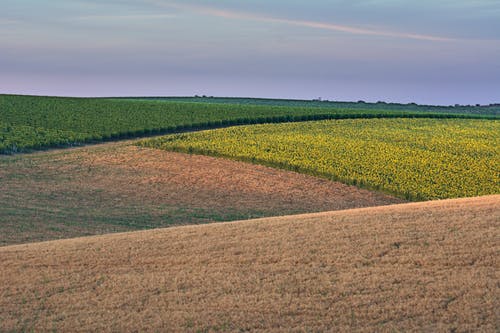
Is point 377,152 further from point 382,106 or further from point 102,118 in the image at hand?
point 382,106

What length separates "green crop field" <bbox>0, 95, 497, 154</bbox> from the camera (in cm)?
5050

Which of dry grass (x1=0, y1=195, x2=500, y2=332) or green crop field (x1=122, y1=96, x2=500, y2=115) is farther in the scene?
green crop field (x1=122, y1=96, x2=500, y2=115)

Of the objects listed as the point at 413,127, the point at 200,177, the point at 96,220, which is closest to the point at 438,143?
the point at 413,127

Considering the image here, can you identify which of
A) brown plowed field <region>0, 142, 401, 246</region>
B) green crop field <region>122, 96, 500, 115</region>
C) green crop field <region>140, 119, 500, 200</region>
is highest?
green crop field <region>122, 96, 500, 115</region>

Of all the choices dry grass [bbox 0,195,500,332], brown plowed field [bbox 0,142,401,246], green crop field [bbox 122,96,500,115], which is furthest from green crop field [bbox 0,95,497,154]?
dry grass [bbox 0,195,500,332]

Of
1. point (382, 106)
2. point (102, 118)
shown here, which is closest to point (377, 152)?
point (102, 118)

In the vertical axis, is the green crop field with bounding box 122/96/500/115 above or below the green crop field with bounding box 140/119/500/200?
above

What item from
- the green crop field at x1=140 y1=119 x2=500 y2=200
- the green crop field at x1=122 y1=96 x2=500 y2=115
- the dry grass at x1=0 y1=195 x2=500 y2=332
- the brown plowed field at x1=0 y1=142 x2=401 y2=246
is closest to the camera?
the dry grass at x1=0 y1=195 x2=500 y2=332

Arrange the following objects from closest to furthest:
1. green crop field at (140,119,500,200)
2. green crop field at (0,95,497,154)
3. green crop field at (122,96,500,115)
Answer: green crop field at (140,119,500,200), green crop field at (0,95,497,154), green crop field at (122,96,500,115)

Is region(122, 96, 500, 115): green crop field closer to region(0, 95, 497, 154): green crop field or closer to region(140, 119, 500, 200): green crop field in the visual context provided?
region(0, 95, 497, 154): green crop field

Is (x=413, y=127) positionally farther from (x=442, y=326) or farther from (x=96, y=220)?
(x=442, y=326)

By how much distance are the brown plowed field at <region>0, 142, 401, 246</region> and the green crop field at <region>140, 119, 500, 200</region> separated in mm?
1144

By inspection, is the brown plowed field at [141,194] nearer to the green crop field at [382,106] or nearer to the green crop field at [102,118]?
the green crop field at [102,118]

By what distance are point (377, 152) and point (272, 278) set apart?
29.2 meters
